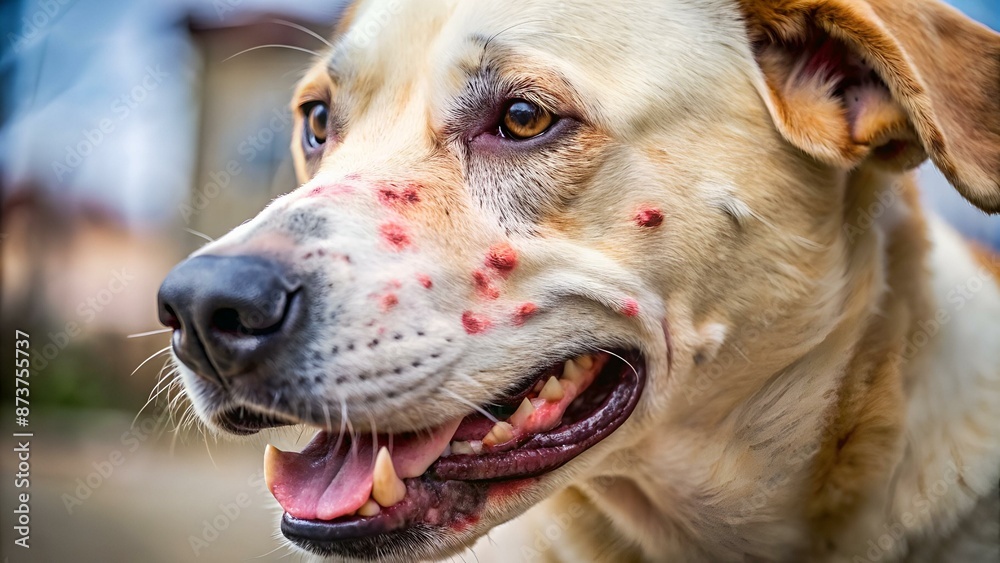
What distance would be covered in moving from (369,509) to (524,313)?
53 centimetres

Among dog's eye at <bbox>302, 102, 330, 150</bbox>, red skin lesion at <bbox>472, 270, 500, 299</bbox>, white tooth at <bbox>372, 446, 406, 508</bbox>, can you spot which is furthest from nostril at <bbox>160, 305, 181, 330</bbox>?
dog's eye at <bbox>302, 102, 330, 150</bbox>

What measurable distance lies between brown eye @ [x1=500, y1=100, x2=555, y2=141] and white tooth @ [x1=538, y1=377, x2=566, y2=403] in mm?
585

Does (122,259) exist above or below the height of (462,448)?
below

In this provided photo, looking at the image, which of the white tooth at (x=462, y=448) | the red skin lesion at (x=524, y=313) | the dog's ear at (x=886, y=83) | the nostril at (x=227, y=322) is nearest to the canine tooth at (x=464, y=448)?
the white tooth at (x=462, y=448)

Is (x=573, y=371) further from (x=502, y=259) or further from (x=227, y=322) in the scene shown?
(x=227, y=322)

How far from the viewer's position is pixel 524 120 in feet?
6.01

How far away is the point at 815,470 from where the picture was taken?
77.2 inches

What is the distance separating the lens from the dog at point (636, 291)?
1575mm

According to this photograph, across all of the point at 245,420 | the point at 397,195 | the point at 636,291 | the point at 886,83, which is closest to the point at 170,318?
the point at 245,420

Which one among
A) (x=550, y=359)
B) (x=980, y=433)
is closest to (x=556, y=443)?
(x=550, y=359)

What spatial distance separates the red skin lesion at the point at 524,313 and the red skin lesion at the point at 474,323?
64 mm

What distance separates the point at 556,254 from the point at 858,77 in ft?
2.90

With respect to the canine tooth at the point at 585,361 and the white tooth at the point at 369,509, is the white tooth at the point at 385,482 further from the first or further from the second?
the canine tooth at the point at 585,361

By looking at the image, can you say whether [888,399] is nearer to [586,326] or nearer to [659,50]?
[586,326]
